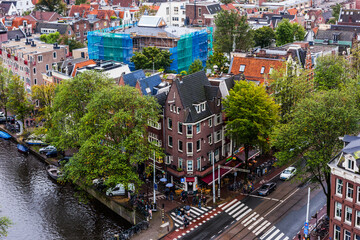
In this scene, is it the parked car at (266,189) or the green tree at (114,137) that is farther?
the parked car at (266,189)

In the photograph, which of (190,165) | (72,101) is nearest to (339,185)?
(190,165)

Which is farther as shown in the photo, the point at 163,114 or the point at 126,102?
the point at 163,114

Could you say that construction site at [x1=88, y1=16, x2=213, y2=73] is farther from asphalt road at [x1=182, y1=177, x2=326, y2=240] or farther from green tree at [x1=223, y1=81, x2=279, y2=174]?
asphalt road at [x1=182, y1=177, x2=326, y2=240]

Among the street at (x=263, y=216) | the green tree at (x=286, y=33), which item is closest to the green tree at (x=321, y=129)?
the street at (x=263, y=216)

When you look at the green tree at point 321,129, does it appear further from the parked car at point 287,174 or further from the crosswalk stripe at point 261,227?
the parked car at point 287,174

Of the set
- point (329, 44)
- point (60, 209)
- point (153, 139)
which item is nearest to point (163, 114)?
point (153, 139)

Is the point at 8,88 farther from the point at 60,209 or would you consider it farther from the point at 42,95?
the point at 60,209
